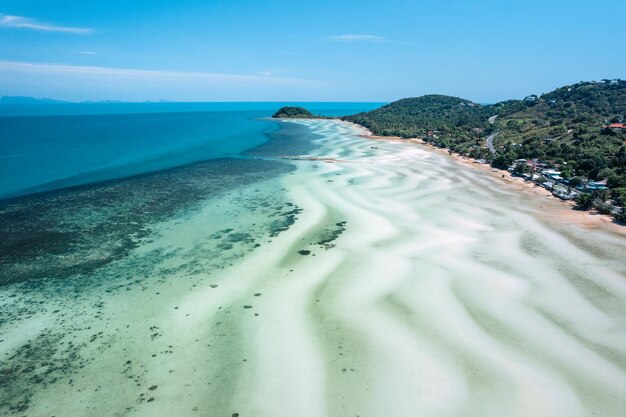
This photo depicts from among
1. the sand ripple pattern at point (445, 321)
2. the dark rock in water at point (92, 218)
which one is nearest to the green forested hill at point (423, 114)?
the dark rock in water at point (92, 218)

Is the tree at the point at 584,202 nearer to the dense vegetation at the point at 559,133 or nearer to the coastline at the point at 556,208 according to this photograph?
the coastline at the point at 556,208

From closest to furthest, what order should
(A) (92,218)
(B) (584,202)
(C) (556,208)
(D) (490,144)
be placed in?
1. (A) (92,218)
2. (B) (584,202)
3. (C) (556,208)
4. (D) (490,144)

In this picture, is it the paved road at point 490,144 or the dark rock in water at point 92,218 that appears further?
the paved road at point 490,144

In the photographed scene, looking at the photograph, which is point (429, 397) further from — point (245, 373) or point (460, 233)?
point (460, 233)

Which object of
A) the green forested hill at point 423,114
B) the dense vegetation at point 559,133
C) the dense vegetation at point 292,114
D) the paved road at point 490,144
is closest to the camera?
the dense vegetation at point 559,133

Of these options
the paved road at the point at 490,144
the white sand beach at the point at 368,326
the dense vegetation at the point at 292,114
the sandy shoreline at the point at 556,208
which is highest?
the dense vegetation at the point at 292,114

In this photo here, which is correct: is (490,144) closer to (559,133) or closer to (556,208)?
(559,133)

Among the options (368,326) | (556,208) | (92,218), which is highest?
(556,208)

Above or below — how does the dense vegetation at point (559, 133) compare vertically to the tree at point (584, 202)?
above

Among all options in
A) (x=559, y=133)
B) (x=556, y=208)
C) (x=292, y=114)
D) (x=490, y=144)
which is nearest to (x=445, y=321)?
(x=556, y=208)

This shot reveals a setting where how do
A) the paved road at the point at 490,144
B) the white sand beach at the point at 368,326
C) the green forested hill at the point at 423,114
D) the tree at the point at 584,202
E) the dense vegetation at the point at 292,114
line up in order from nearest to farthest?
the white sand beach at the point at 368,326 → the tree at the point at 584,202 → the paved road at the point at 490,144 → the green forested hill at the point at 423,114 → the dense vegetation at the point at 292,114
